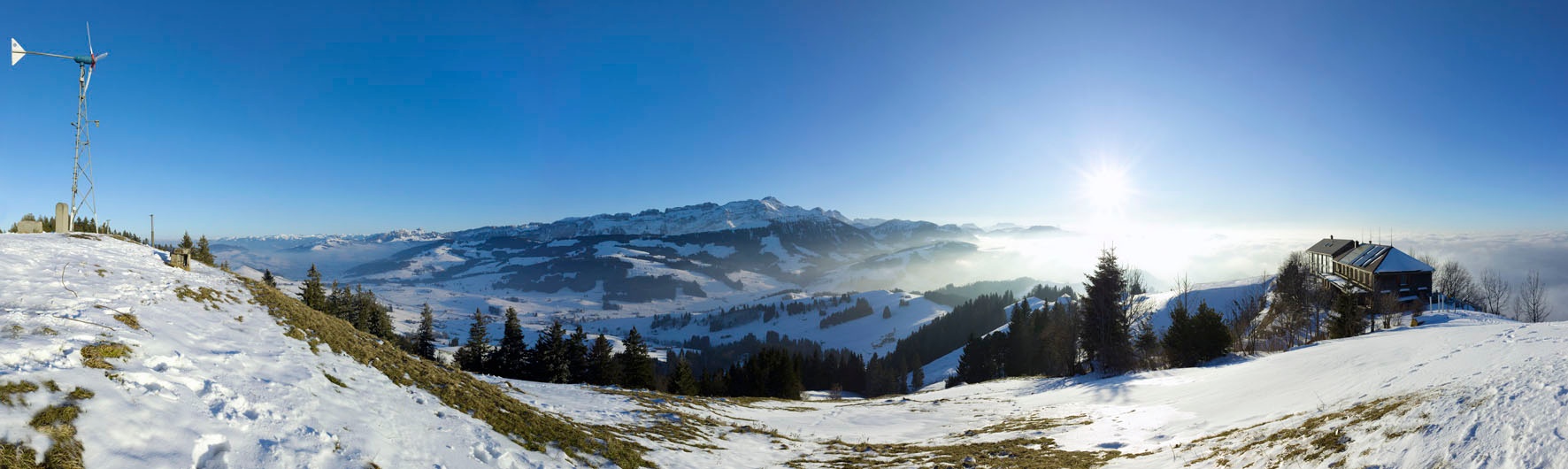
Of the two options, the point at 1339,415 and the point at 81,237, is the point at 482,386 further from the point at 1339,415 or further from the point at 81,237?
the point at 1339,415

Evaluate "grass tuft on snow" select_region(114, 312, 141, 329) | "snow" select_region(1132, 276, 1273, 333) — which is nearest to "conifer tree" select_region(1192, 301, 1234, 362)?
"grass tuft on snow" select_region(114, 312, 141, 329)

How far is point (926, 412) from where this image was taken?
1234 inches

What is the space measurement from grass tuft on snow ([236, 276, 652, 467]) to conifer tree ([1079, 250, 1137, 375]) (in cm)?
4005

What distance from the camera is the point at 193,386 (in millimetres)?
9148

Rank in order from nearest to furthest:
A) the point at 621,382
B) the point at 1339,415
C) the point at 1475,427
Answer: the point at 1475,427, the point at 1339,415, the point at 621,382

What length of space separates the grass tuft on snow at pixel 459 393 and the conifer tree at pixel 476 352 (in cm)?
3783

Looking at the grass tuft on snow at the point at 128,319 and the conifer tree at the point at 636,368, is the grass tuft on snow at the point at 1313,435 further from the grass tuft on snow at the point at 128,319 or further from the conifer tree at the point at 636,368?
the conifer tree at the point at 636,368

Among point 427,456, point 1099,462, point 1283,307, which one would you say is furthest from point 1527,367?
point 1283,307

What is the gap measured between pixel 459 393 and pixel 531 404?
182 inches

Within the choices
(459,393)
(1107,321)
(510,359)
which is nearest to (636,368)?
(510,359)

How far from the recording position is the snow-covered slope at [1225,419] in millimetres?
8922

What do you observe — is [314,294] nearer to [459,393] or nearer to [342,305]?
[342,305]

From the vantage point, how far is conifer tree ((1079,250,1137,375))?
41.1 meters

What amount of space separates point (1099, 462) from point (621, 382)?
152 feet
